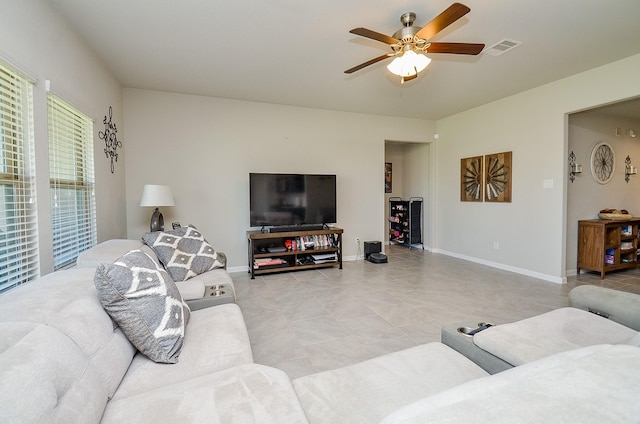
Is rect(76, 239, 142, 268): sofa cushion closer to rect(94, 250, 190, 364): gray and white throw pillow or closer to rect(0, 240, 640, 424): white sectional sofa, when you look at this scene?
rect(0, 240, 640, 424): white sectional sofa

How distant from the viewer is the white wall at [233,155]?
12.8 ft

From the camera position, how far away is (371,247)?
5016 millimetres

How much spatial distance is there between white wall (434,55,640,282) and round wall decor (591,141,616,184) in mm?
1118

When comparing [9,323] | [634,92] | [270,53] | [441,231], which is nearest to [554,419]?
[9,323]

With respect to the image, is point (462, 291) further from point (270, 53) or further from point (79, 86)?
point (79, 86)

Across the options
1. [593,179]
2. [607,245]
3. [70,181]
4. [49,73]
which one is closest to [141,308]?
[70,181]

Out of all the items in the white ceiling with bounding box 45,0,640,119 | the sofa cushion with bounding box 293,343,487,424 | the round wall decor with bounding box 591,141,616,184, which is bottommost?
the sofa cushion with bounding box 293,343,487,424

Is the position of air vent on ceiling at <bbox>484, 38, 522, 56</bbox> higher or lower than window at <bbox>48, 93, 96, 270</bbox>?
higher

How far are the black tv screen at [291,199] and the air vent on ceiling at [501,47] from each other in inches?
96.9

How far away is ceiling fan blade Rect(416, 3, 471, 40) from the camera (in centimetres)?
171

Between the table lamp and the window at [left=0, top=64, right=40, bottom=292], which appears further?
the table lamp

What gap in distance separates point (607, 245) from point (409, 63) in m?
4.00

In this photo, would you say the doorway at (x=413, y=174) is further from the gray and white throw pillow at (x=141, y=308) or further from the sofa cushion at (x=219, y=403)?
the sofa cushion at (x=219, y=403)

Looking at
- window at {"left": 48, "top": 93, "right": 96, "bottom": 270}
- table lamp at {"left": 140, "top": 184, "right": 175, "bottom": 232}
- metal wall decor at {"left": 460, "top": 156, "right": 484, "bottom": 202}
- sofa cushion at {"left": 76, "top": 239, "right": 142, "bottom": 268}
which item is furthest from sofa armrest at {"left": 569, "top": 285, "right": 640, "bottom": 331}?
table lamp at {"left": 140, "top": 184, "right": 175, "bottom": 232}
